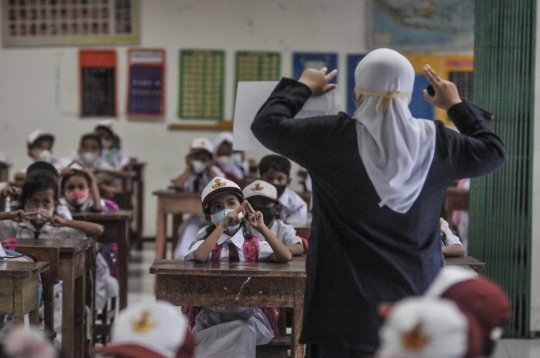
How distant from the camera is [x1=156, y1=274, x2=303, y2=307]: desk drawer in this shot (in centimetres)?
327

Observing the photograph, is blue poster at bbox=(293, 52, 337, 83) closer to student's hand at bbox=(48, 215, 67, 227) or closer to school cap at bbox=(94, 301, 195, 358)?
student's hand at bbox=(48, 215, 67, 227)

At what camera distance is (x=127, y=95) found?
10.7 m

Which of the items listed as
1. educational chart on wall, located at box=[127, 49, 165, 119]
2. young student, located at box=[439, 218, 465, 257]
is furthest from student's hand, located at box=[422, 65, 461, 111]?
educational chart on wall, located at box=[127, 49, 165, 119]

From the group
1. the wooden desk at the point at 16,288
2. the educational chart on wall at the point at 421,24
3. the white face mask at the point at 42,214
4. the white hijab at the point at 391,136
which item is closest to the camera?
the white hijab at the point at 391,136

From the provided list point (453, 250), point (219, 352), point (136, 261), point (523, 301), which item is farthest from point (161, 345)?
point (136, 261)

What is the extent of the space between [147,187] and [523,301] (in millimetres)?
6466

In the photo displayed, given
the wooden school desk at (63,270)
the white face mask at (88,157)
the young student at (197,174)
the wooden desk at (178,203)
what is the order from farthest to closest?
the white face mask at (88,157) < the young student at (197,174) < the wooden desk at (178,203) < the wooden school desk at (63,270)

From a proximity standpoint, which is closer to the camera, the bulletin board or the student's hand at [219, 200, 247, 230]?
the student's hand at [219, 200, 247, 230]

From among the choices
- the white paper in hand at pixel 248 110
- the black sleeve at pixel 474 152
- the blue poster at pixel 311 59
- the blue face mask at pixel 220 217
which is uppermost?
the blue poster at pixel 311 59

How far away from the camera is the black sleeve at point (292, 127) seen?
215 centimetres

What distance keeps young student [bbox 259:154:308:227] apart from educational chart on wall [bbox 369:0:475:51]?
5151mm

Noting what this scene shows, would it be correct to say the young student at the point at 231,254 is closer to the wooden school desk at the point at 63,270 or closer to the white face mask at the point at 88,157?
the wooden school desk at the point at 63,270

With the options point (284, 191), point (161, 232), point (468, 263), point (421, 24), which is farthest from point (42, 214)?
point (421, 24)

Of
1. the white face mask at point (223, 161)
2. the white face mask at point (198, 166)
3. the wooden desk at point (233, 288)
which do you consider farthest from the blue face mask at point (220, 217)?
the white face mask at point (223, 161)
